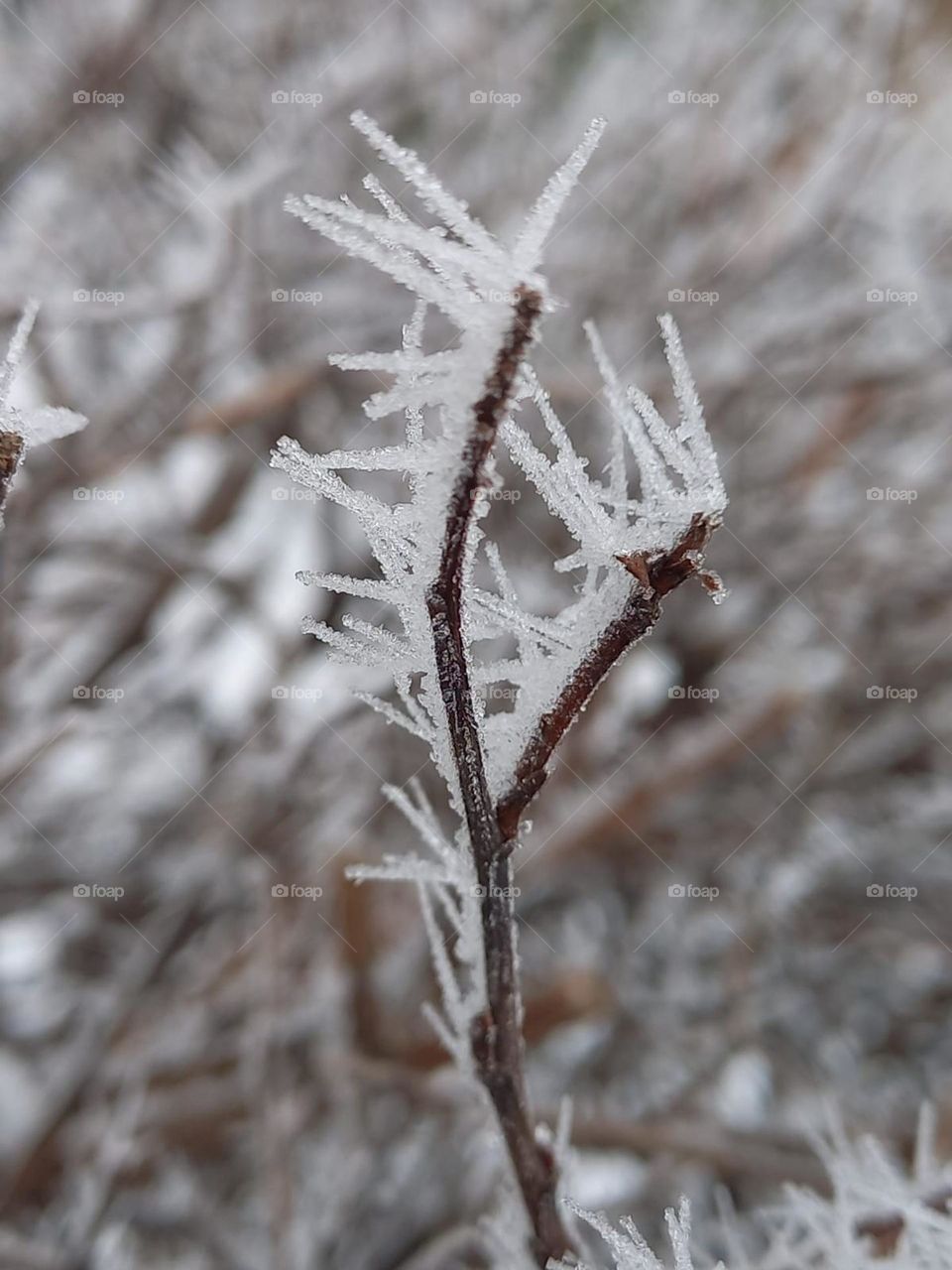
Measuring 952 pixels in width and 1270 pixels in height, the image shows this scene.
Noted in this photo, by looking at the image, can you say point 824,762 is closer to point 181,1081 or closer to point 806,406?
point 806,406

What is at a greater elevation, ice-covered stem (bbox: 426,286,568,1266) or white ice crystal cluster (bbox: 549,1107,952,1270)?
ice-covered stem (bbox: 426,286,568,1266)
